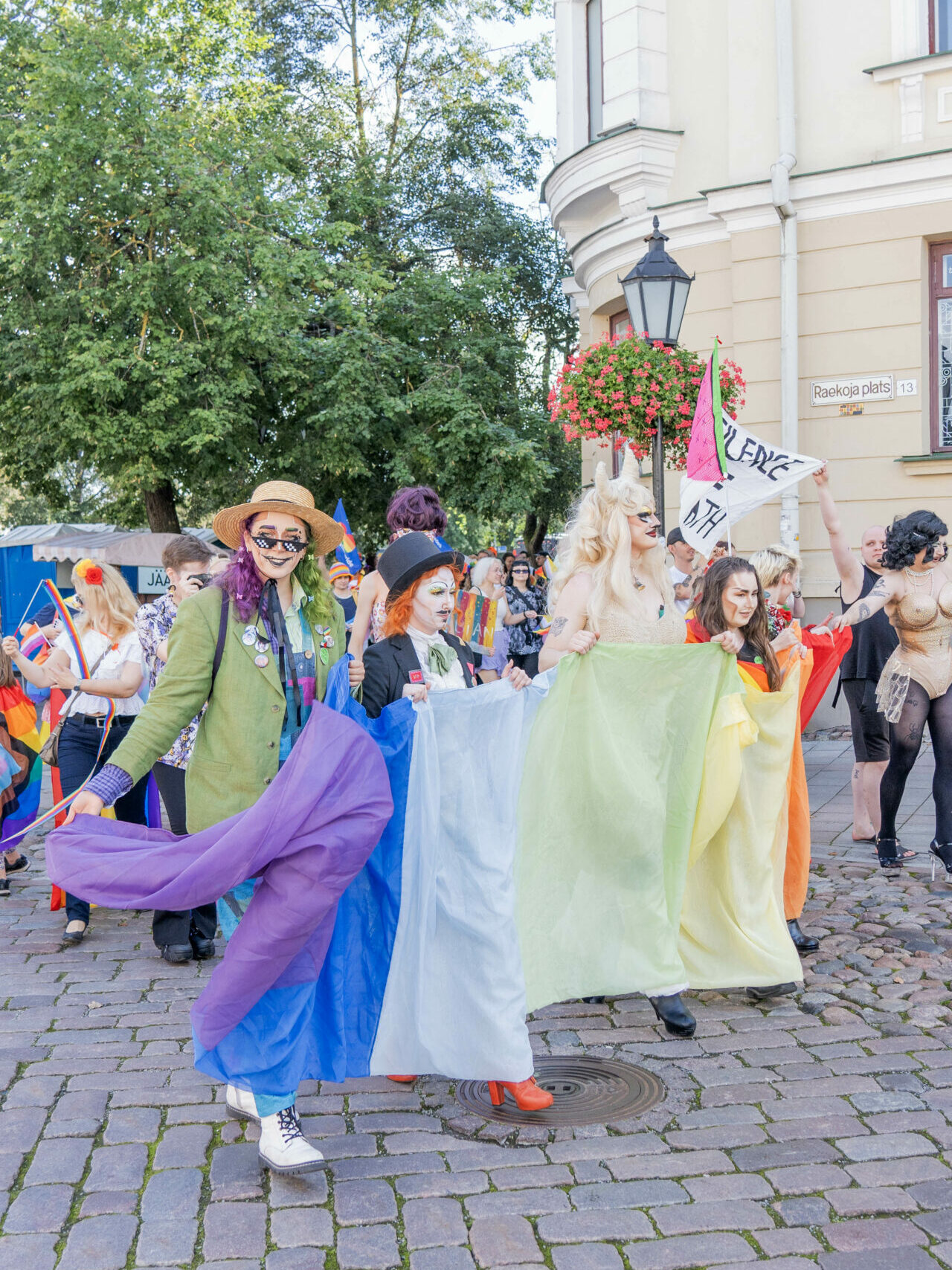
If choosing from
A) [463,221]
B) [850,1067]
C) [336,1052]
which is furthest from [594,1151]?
[463,221]

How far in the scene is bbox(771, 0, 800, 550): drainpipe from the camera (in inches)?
496

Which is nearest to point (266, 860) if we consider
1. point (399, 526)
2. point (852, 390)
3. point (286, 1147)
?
point (286, 1147)

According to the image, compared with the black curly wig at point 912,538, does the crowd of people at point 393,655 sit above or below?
below

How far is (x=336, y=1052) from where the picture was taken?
12.0 ft

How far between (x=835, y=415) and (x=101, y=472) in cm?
1104

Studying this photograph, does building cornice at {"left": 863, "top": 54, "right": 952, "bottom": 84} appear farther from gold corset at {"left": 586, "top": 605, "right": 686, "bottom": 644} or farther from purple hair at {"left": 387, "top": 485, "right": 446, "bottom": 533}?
gold corset at {"left": 586, "top": 605, "right": 686, "bottom": 644}

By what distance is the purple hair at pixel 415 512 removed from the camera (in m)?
6.14

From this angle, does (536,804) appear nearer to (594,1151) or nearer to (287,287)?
(594,1151)

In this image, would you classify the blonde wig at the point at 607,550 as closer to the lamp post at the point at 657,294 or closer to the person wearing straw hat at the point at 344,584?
the lamp post at the point at 657,294

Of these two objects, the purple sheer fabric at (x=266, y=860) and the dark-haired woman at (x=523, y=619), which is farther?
the dark-haired woman at (x=523, y=619)

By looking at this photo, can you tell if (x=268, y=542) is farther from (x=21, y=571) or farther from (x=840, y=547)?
(x=21, y=571)

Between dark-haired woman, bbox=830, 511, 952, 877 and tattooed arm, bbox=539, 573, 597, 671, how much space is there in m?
2.23

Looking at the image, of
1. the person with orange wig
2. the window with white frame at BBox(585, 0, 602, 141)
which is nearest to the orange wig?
the person with orange wig

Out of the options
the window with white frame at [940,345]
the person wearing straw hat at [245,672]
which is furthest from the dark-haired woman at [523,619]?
the person wearing straw hat at [245,672]
